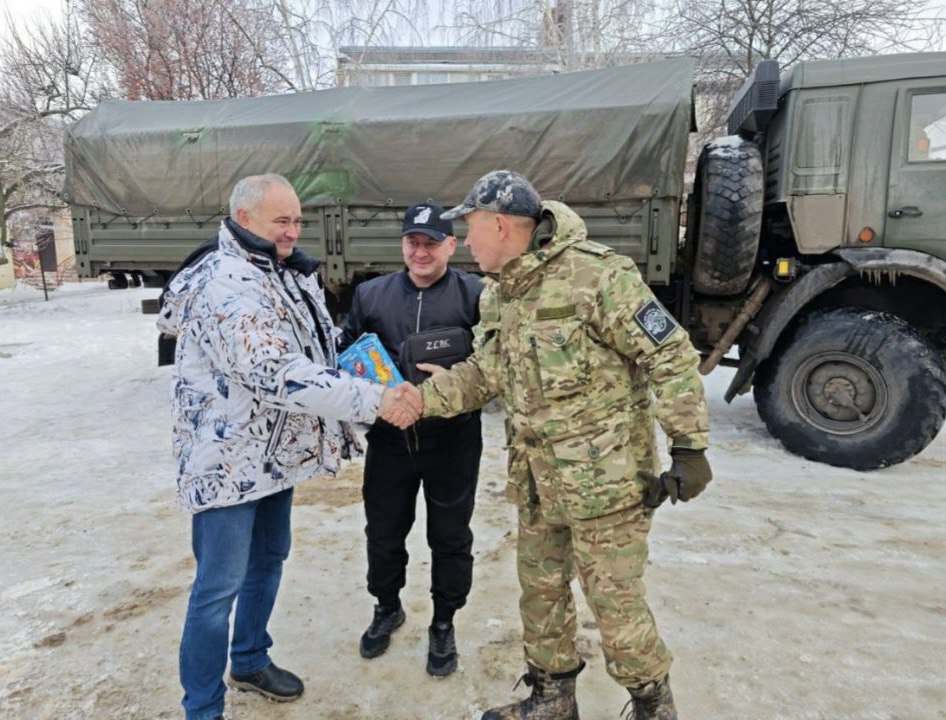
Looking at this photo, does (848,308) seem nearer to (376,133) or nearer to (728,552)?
(728,552)

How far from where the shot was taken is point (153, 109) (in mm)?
6098

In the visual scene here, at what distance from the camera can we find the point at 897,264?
14.5ft

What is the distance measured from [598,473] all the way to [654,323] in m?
0.46

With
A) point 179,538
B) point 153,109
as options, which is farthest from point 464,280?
point 153,109

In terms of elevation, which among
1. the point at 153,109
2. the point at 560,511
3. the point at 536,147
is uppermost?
the point at 153,109

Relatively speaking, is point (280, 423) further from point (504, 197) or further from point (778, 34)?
point (778, 34)

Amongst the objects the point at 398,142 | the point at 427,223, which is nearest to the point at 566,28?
the point at 398,142

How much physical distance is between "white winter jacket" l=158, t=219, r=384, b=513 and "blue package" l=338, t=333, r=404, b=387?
0.28 meters

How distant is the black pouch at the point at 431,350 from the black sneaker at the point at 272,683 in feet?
3.71

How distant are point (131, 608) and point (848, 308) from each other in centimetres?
485

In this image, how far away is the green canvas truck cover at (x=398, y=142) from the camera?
4.96 meters

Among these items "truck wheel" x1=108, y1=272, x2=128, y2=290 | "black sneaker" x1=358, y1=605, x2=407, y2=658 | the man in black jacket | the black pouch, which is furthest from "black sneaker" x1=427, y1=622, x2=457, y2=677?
"truck wheel" x1=108, y1=272, x2=128, y2=290

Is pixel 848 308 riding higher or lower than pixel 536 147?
lower

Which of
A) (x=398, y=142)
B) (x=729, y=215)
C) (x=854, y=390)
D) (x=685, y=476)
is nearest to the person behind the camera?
(x=685, y=476)
